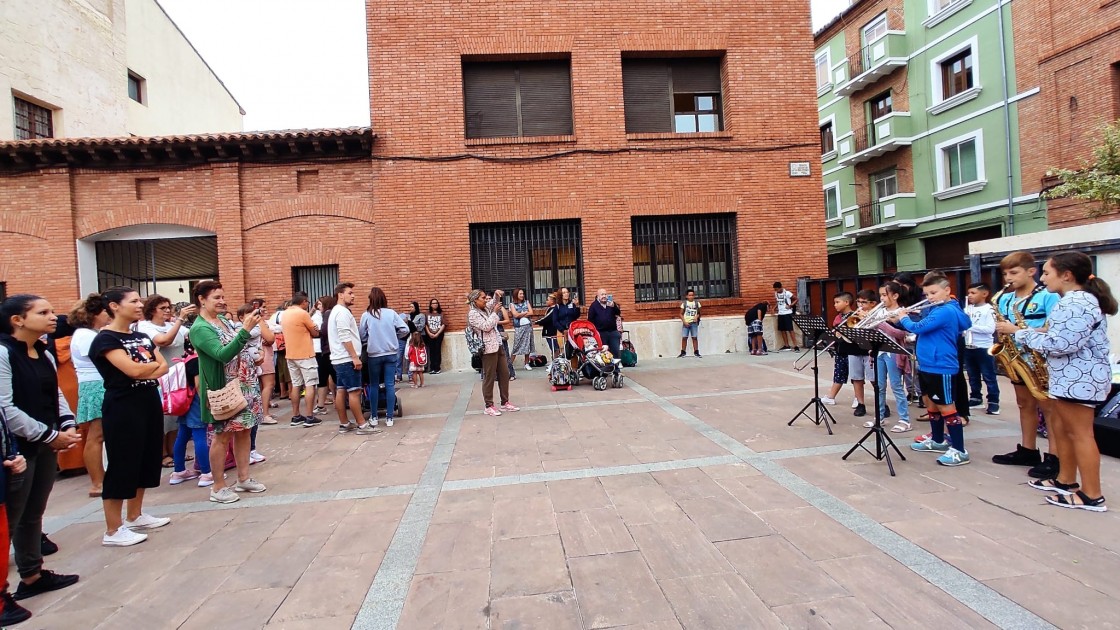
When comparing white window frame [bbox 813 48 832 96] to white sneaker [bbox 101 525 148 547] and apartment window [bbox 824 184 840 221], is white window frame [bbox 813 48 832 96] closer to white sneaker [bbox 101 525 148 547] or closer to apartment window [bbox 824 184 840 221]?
apartment window [bbox 824 184 840 221]

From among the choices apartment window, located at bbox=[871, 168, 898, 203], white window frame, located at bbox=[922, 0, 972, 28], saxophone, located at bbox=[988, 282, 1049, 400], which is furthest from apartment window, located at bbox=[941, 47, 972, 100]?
saxophone, located at bbox=[988, 282, 1049, 400]

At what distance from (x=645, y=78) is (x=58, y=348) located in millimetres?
12482

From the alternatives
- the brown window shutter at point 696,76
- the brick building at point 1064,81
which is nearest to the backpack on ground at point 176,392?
the brown window shutter at point 696,76

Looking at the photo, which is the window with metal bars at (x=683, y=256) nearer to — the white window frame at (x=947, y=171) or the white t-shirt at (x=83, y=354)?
the white t-shirt at (x=83, y=354)

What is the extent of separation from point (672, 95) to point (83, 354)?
A: 1276cm

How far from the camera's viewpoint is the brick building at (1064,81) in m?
14.9

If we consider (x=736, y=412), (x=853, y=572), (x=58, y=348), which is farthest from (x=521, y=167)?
(x=853, y=572)

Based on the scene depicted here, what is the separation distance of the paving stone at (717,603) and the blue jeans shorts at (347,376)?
17.3 ft

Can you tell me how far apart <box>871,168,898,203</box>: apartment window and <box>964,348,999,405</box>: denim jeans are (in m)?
17.8

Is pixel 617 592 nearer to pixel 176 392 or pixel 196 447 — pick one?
pixel 196 447

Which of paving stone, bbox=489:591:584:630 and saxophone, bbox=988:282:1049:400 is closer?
paving stone, bbox=489:591:584:630

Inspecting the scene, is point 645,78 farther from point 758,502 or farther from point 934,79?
point 934,79

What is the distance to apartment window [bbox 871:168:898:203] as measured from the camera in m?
22.2

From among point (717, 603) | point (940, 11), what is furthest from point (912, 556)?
point (940, 11)
